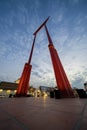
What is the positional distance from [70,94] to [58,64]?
12.6ft

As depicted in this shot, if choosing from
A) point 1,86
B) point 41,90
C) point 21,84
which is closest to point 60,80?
point 21,84

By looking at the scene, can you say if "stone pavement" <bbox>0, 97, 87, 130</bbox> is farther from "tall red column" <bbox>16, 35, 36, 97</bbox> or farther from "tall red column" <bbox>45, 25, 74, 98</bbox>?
"tall red column" <bbox>16, 35, 36, 97</bbox>

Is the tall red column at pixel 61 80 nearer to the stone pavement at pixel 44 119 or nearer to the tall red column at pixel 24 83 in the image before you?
the tall red column at pixel 24 83

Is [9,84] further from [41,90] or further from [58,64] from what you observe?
[58,64]

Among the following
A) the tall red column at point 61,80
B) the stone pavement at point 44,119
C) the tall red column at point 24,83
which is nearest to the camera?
the stone pavement at point 44,119

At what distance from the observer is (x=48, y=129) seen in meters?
1.30

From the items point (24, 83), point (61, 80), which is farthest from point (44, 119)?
point (24, 83)

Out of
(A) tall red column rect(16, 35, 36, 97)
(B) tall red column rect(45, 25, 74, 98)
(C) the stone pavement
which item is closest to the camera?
(C) the stone pavement

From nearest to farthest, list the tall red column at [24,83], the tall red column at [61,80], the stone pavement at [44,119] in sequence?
the stone pavement at [44,119] → the tall red column at [61,80] → the tall red column at [24,83]

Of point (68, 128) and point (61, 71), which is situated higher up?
point (61, 71)

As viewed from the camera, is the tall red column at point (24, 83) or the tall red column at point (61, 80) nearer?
the tall red column at point (61, 80)

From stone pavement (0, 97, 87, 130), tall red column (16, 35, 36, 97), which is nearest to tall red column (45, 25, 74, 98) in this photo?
tall red column (16, 35, 36, 97)

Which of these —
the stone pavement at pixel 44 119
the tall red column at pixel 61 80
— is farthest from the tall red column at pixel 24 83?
the stone pavement at pixel 44 119

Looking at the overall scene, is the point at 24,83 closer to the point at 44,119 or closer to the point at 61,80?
the point at 61,80
